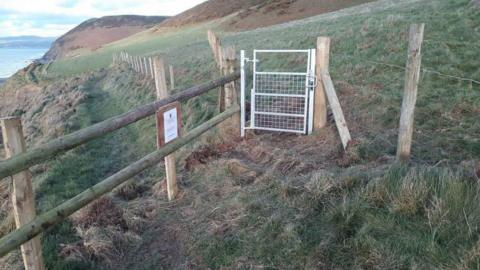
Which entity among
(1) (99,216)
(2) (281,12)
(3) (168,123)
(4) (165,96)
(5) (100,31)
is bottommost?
(1) (99,216)

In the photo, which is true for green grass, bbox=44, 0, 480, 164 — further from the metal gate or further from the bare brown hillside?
the bare brown hillside

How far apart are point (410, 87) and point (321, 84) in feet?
6.64

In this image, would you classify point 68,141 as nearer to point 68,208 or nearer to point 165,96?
point 68,208

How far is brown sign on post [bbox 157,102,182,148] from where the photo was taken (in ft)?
16.0

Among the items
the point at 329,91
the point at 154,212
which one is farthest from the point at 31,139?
the point at 329,91

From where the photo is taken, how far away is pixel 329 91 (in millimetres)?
6434

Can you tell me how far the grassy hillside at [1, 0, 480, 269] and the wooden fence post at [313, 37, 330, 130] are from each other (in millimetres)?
278

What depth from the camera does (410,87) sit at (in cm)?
482

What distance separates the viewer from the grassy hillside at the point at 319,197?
341 cm

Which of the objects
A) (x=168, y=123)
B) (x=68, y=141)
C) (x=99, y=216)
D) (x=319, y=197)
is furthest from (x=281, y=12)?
(x=68, y=141)

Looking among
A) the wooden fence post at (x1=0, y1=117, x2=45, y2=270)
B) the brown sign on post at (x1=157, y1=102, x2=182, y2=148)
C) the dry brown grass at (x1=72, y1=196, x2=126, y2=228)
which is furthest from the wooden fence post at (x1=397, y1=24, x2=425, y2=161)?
the wooden fence post at (x1=0, y1=117, x2=45, y2=270)

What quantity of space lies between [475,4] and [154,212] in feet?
47.3

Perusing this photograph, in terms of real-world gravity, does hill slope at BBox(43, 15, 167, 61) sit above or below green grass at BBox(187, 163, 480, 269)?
above

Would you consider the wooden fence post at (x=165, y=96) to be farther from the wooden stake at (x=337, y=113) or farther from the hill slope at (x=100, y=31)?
the hill slope at (x=100, y=31)
